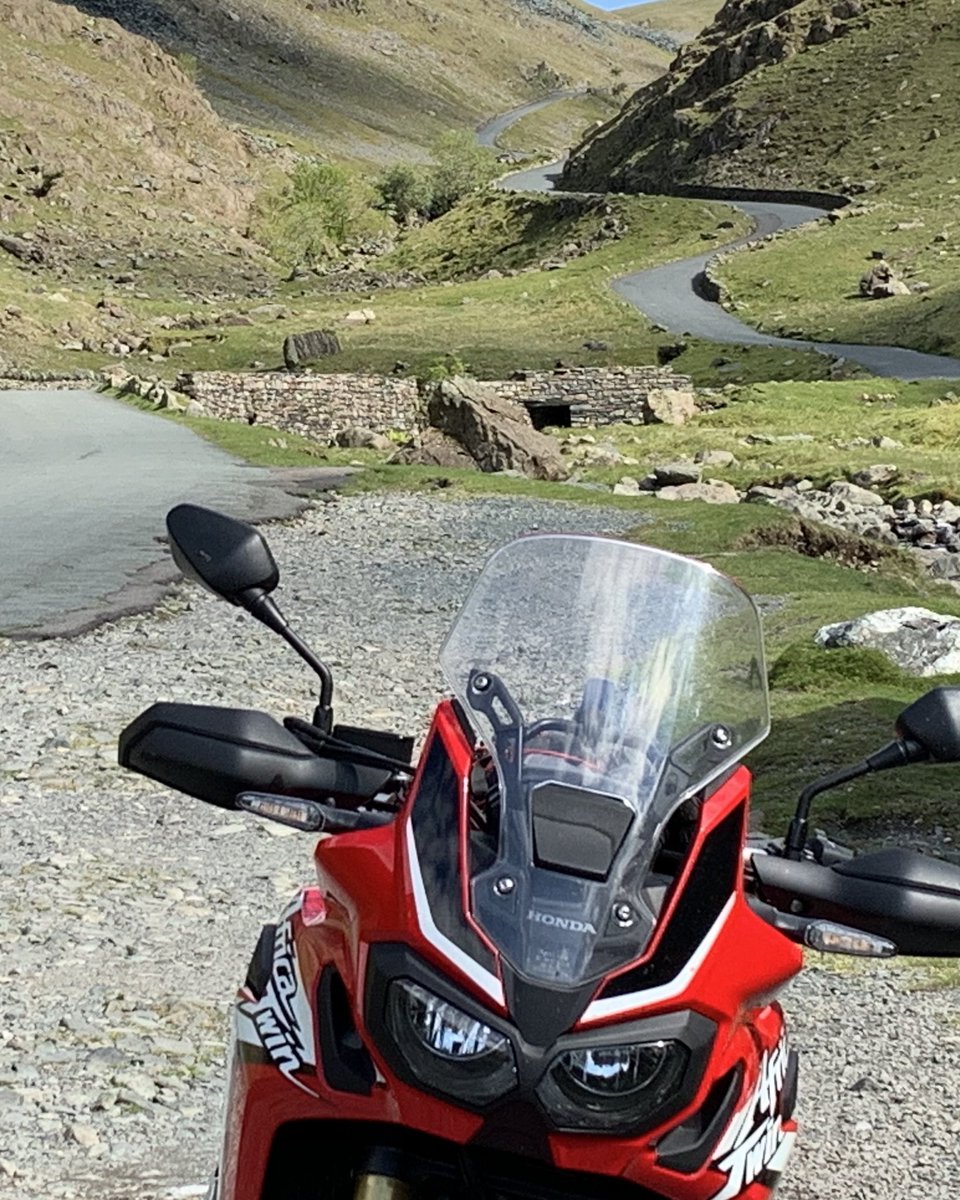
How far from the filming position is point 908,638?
42.1 feet

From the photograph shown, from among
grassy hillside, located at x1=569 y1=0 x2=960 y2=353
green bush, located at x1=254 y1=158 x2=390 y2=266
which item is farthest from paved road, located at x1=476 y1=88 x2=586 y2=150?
green bush, located at x1=254 y1=158 x2=390 y2=266

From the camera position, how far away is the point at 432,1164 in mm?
2416

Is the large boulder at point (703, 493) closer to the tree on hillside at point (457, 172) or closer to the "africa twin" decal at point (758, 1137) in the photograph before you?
the "africa twin" decal at point (758, 1137)

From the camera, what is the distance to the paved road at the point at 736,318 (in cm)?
4609

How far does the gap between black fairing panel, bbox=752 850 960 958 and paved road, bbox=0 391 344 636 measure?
11.1 m

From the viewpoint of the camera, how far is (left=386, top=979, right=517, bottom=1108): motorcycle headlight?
2.23 m

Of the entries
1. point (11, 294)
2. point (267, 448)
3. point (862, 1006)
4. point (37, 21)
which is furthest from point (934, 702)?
point (37, 21)

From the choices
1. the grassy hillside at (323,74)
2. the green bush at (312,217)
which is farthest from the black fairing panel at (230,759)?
the grassy hillside at (323,74)

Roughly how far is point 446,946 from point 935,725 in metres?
0.93

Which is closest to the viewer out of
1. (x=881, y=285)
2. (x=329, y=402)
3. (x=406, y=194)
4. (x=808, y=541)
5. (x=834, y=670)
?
(x=834, y=670)

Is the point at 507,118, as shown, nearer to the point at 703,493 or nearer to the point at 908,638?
the point at 703,493

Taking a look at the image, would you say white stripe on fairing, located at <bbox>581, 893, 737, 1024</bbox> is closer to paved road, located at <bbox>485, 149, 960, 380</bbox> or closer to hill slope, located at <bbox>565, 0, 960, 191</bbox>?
paved road, located at <bbox>485, 149, 960, 380</bbox>

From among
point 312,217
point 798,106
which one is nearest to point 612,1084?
point 312,217

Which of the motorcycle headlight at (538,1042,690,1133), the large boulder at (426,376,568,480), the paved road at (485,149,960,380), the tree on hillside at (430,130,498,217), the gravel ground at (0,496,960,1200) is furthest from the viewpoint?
the tree on hillside at (430,130,498,217)
